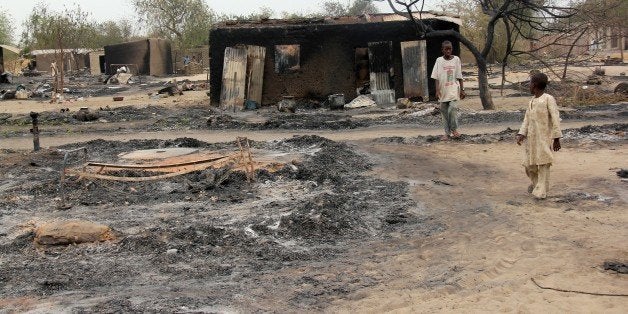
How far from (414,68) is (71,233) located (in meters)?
15.9

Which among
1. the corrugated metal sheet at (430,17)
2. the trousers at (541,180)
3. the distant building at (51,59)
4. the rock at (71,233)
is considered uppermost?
the distant building at (51,59)

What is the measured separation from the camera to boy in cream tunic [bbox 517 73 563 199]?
7207 mm

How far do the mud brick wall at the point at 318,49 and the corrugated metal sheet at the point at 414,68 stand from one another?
19 centimetres

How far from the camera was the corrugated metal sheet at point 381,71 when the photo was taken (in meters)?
20.6

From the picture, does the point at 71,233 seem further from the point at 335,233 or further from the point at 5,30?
the point at 5,30

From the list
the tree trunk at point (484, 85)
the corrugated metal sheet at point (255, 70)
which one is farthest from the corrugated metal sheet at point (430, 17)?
the corrugated metal sheet at point (255, 70)

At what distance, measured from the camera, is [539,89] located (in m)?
7.29

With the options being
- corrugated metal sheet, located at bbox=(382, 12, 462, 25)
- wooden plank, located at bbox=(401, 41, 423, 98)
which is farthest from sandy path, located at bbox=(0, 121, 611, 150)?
corrugated metal sheet, located at bbox=(382, 12, 462, 25)

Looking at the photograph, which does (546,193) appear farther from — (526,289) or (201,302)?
(201,302)

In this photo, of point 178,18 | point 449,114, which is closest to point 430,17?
point 449,114

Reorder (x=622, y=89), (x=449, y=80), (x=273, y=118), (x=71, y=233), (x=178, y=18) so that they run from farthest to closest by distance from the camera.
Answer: (x=178, y=18)
(x=622, y=89)
(x=273, y=118)
(x=449, y=80)
(x=71, y=233)

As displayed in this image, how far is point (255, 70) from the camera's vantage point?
820 inches

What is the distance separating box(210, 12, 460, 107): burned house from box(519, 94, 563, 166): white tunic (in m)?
13.3

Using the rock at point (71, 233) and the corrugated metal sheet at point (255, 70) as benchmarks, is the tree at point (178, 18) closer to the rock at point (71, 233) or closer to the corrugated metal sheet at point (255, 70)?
the corrugated metal sheet at point (255, 70)
